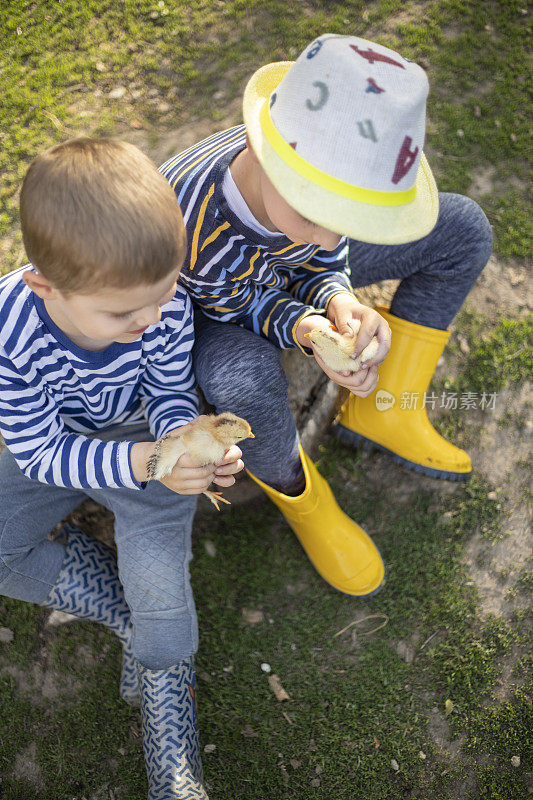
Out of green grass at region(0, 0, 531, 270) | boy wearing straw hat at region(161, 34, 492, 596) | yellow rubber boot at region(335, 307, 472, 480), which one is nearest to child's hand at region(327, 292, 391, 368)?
boy wearing straw hat at region(161, 34, 492, 596)

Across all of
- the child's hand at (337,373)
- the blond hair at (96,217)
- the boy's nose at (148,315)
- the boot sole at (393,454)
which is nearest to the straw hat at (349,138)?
the blond hair at (96,217)

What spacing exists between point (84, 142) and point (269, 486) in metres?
1.39

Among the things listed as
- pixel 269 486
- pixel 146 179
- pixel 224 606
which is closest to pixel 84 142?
pixel 146 179

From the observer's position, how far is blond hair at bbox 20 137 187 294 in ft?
4.42

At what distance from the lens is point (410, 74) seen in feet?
4.51

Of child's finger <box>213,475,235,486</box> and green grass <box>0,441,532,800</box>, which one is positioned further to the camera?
green grass <box>0,441,532,800</box>

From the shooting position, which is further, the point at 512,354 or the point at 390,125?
the point at 512,354

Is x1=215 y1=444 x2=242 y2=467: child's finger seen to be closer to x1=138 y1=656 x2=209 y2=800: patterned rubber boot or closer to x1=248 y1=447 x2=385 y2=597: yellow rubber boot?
x1=248 y1=447 x2=385 y2=597: yellow rubber boot

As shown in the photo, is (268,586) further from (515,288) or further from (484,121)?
(484,121)

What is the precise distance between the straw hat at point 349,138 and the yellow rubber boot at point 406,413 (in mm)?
1041

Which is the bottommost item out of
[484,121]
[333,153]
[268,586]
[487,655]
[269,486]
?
[487,655]

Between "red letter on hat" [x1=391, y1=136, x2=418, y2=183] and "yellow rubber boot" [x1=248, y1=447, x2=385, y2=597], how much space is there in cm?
118

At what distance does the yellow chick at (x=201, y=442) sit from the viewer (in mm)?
1670

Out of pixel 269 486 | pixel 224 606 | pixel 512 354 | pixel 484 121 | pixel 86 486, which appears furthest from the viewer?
pixel 484 121
